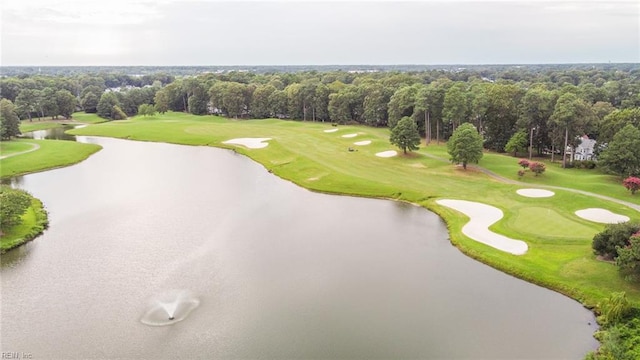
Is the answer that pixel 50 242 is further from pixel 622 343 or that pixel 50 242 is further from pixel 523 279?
pixel 622 343

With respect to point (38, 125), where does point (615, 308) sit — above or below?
below

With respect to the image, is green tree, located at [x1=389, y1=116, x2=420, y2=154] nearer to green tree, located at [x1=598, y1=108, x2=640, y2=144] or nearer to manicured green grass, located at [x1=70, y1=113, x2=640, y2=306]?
manicured green grass, located at [x1=70, y1=113, x2=640, y2=306]

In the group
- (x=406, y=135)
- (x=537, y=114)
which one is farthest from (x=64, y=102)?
(x=537, y=114)

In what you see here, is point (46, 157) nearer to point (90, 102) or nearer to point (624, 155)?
point (90, 102)

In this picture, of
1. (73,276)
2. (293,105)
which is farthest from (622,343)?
(293,105)

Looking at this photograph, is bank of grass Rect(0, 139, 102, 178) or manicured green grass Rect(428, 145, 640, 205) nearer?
manicured green grass Rect(428, 145, 640, 205)

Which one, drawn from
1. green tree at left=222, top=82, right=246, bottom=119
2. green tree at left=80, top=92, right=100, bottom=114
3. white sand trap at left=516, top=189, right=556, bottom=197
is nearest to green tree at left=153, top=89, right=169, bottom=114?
green tree at left=222, top=82, right=246, bottom=119
